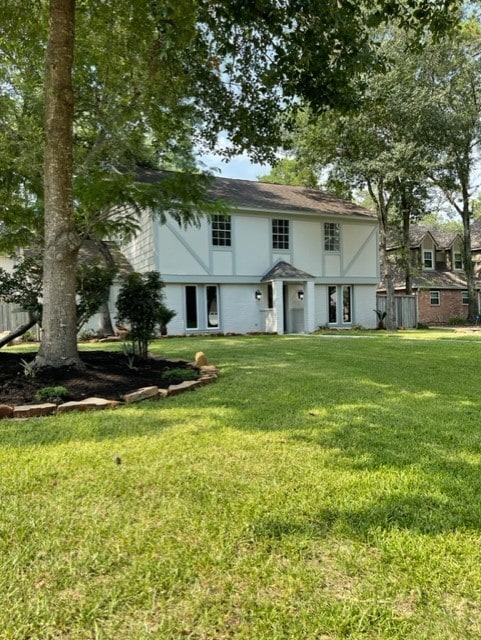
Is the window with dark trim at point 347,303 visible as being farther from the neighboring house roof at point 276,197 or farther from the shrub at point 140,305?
the shrub at point 140,305

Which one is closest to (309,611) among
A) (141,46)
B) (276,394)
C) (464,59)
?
(276,394)

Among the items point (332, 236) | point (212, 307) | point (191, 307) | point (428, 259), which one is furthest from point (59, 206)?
point (428, 259)

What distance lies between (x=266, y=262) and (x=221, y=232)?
7.77 ft

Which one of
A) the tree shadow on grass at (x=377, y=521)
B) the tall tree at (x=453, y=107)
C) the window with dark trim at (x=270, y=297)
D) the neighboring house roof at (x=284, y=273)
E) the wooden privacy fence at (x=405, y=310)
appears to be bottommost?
the tree shadow on grass at (x=377, y=521)

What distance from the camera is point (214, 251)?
688 inches

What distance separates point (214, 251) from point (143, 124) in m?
6.61

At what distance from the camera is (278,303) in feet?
57.9

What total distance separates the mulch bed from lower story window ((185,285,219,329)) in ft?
34.2

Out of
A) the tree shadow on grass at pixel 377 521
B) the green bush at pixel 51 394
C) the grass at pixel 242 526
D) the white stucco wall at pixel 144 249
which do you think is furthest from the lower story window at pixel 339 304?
the tree shadow on grass at pixel 377 521

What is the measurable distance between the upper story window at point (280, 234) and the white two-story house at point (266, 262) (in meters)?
0.04

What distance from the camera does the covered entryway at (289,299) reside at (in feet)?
57.9

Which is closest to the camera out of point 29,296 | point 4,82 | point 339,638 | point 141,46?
point 339,638

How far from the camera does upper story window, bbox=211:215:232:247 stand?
1753 cm

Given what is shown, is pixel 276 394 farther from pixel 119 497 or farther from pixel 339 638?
pixel 339 638
